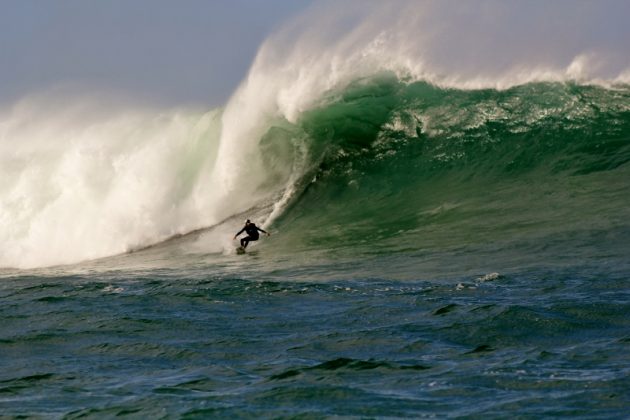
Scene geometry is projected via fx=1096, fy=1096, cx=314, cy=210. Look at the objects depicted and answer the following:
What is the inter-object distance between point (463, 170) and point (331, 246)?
147 inches

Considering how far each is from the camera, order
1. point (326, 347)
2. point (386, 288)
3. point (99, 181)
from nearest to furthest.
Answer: point (326, 347)
point (386, 288)
point (99, 181)

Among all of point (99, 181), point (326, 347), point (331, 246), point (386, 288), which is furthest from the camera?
point (99, 181)

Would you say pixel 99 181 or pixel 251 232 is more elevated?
pixel 99 181

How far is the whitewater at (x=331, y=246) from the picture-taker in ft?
27.2

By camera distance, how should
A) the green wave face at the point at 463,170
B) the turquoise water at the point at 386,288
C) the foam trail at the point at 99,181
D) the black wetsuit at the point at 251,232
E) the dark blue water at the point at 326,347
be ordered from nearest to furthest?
1. the dark blue water at the point at 326,347
2. the turquoise water at the point at 386,288
3. the green wave face at the point at 463,170
4. the black wetsuit at the point at 251,232
5. the foam trail at the point at 99,181

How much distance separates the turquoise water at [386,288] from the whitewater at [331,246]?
0.04 m

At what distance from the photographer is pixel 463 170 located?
64.0 feet

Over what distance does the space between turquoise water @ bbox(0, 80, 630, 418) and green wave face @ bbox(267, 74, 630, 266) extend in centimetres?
5

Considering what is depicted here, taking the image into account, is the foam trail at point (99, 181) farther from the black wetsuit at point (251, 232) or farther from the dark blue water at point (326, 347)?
the dark blue water at point (326, 347)

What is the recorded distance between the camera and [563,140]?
19.7 meters

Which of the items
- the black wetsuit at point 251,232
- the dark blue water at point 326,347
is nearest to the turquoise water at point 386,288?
the dark blue water at point 326,347

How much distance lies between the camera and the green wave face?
16188mm

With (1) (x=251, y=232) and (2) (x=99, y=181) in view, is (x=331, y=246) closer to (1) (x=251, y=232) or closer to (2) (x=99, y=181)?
(1) (x=251, y=232)

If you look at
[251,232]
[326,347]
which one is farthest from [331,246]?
[326,347]
